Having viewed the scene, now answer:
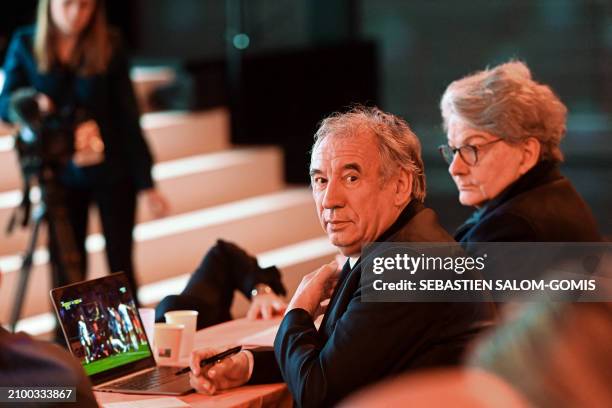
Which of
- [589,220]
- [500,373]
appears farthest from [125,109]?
[500,373]

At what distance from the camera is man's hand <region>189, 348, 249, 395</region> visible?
246cm

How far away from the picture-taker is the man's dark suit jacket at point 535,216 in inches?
125

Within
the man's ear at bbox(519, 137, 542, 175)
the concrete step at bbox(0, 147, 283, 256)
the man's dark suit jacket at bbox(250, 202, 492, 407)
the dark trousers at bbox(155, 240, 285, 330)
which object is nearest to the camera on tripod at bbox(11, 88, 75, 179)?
the dark trousers at bbox(155, 240, 285, 330)

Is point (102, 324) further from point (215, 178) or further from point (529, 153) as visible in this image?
point (215, 178)

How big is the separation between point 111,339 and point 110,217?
222 cm

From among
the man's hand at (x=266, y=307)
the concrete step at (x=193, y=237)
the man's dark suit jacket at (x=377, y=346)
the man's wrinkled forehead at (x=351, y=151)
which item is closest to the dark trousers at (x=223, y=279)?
the man's hand at (x=266, y=307)

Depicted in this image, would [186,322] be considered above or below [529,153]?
below

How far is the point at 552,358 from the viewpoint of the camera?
0.80 meters

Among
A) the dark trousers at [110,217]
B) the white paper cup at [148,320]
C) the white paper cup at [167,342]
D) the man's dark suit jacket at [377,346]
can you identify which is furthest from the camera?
the dark trousers at [110,217]

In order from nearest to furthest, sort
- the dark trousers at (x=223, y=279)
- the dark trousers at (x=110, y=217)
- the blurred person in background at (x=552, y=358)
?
the blurred person in background at (x=552, y=358), the dark trousers at (x=223, y=279), the dark trousers at (x=110, y=217)

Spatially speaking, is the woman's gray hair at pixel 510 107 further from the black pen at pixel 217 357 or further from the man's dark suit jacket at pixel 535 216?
the black pen at pixel 217 357

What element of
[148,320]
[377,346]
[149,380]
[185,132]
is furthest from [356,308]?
[185,132]

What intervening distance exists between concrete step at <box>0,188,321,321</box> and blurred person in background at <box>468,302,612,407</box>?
15.0 feet

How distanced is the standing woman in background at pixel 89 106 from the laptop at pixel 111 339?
1.96 metres
